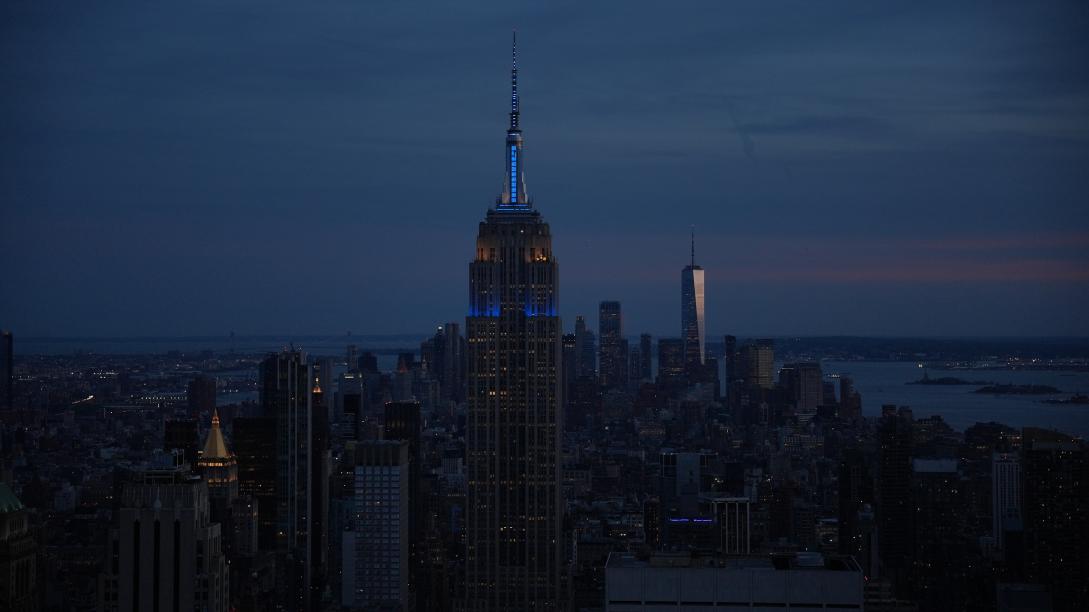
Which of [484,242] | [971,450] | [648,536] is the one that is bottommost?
[648,536]

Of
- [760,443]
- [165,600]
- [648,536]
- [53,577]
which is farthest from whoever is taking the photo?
[760,443]

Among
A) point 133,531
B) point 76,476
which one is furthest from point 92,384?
point 133,531

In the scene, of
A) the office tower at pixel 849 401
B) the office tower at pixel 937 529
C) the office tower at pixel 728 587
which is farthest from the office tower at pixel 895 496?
the office tower at pixel 728 587

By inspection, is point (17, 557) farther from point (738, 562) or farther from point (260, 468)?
point (260, 468)

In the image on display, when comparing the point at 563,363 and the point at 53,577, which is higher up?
the point at 563,363

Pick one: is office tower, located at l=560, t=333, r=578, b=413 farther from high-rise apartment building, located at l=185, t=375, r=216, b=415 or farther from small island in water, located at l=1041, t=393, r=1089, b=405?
small island in water, located at l=1041, t=393, r=1089, b=405

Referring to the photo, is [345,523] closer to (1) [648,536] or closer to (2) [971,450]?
(1) [648,536]
